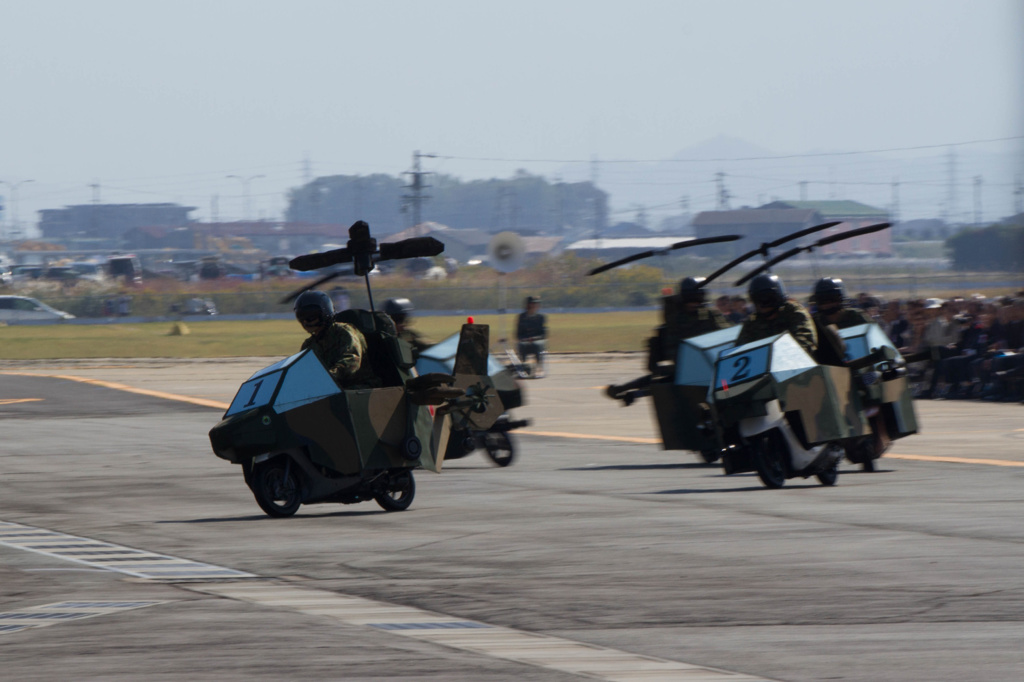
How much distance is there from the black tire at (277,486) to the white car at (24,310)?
64.2 m

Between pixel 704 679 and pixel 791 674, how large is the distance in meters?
0.37

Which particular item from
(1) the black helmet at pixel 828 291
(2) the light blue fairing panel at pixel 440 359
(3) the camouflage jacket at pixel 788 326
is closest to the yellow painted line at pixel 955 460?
(1) the black helmet at pixel 828 291

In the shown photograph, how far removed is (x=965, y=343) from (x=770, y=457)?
1362cm

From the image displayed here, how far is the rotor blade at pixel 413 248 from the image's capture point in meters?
10.5

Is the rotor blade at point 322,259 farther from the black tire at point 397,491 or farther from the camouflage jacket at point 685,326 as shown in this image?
the camouflage jacket at point 685,326

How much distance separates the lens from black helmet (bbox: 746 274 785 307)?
1341 centimetres

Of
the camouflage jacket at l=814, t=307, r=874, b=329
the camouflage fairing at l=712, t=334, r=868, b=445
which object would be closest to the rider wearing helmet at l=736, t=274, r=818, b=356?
the camouflage fairing at l=712, t=334, r=868, b=445

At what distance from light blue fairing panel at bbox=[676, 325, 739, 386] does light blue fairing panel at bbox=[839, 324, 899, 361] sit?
1193mm

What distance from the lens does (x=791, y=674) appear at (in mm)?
5836

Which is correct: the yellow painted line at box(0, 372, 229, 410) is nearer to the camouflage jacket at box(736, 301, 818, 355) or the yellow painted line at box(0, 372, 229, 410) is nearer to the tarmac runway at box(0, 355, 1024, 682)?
the tarmac runway at box(0, 355, 1024, 682)

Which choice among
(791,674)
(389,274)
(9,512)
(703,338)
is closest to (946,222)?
(389,274)

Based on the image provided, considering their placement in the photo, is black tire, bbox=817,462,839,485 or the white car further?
the white car

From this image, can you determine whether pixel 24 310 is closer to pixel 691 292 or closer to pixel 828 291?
pixel 691 292

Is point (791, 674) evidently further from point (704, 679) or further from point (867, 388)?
point (867, 388)
